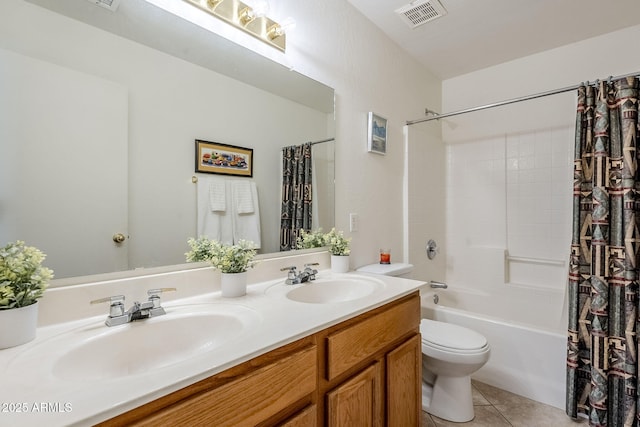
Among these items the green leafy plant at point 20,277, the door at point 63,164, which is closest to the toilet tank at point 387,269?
the door at point 63,164

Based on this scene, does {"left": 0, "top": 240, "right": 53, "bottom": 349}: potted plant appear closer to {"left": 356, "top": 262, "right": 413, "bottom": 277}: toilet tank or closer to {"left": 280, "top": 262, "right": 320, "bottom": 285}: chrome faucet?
{"left": 280, "top": 262, "right": 320, "bottom": 285}: chrome faucet

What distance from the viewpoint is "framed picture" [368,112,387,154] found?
201 cm

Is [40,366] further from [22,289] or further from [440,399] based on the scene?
[440,399]

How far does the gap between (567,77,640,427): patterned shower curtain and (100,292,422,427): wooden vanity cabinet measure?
102 centimetres

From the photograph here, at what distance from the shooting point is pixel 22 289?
73 cm

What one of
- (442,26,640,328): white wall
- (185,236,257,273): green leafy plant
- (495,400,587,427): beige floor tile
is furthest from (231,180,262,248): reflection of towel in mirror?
(442,26,640,328): white wall

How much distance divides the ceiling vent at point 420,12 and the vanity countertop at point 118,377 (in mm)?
1851

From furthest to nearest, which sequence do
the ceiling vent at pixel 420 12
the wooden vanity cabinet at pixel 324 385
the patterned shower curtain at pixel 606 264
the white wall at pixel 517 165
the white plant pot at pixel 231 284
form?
1. the white wall at pixel 517 165
2. the ceiling vent at pixel 420 12
3. the patterned shower curtain at pixel 606 264
4. the white plant pot at pixel 231 284
5. the wooden vanity cabinet at pixel 324 385

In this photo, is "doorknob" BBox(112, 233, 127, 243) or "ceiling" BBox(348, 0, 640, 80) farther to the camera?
"ceiling" BBox(348, 0, 640, 80)

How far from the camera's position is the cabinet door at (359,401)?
0.96 metres

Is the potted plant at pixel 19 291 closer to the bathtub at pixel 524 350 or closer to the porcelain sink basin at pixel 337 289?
the porcelain sink basin at pixel 337 289

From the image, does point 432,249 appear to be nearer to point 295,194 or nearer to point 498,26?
point 295,194

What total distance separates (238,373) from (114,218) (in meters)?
0.69

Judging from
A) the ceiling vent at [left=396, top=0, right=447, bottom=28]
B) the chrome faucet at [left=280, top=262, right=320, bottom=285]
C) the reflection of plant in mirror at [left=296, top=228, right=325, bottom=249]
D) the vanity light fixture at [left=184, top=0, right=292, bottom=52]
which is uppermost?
the ceiling vent at [left=396, top=0, right=447, bottom=28]
